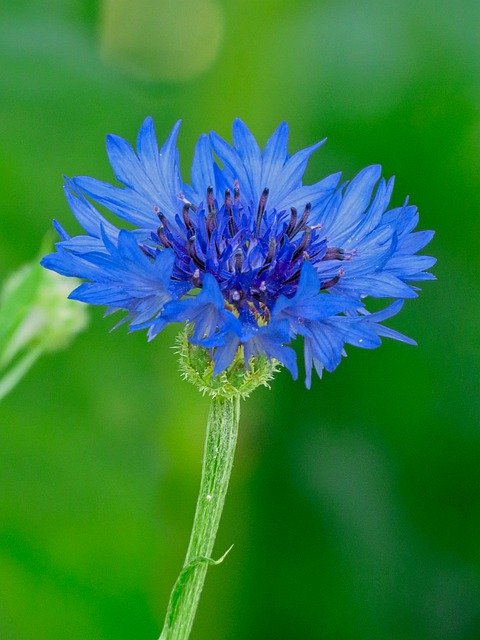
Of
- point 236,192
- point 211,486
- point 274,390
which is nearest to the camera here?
point 211,486

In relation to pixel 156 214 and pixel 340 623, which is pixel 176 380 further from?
pixel 156 214

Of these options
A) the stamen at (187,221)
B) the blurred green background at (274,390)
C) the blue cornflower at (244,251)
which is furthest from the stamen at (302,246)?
the blurred green background at (274,390)

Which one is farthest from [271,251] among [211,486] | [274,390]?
[274,390]

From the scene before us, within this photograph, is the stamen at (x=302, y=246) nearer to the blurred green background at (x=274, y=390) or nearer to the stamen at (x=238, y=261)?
the stamen at (x=238, y=261)

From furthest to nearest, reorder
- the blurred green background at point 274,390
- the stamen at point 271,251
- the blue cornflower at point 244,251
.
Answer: the blurred green background at point 274,390 → the stamen at point 271,251 → the blue cornflower at point 244,251

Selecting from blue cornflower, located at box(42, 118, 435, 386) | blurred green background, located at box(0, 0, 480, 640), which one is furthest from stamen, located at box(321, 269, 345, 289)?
blurred green background, located at box(0, 0, 480, 640)

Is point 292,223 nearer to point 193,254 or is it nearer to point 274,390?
point 193,254

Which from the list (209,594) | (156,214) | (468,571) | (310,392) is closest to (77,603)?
(209,594)
